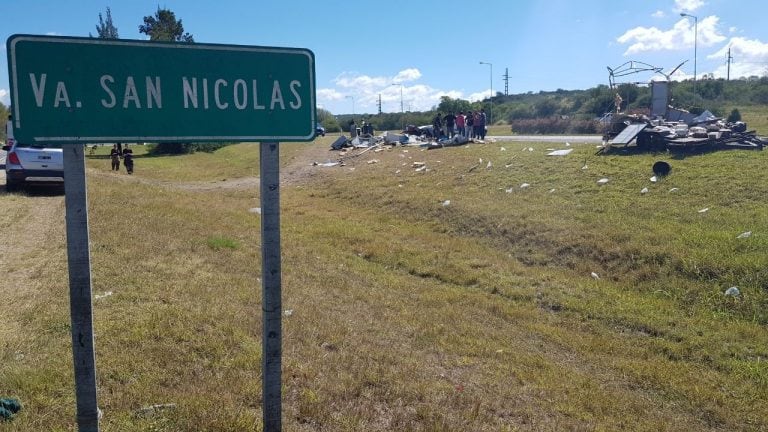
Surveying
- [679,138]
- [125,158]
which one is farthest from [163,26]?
[679,138]

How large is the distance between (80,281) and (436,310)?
16.4ft

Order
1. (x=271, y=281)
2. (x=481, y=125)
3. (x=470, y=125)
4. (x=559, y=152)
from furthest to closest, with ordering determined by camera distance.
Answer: (x=470, y=125), (x=481, y=125), (x=559, y=152), (x=271, y=281)

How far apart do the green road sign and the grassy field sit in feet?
5.83

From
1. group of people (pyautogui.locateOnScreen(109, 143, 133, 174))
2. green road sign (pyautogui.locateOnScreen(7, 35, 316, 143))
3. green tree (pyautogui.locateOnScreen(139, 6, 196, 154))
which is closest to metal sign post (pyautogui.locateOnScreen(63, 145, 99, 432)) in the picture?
green road sign (pyautogui.locateOnScreen(7, 35, 316, 143))

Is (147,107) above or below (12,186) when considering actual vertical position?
above

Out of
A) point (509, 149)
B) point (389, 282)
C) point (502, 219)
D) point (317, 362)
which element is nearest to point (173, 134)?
point (317, 362)

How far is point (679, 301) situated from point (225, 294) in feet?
19.0

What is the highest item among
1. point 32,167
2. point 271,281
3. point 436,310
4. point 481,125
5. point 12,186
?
point 481,125

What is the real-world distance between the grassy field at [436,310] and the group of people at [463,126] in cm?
1304

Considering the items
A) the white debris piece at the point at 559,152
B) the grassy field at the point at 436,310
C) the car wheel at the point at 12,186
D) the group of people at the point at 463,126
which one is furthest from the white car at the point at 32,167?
the group of people at the point at 463,126

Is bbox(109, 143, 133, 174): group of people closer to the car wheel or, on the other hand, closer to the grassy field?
the car wheel

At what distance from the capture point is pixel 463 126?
1139 inches

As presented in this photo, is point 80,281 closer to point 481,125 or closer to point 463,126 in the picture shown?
point 481,125

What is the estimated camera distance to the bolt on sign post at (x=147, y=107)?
2404 millimetres
